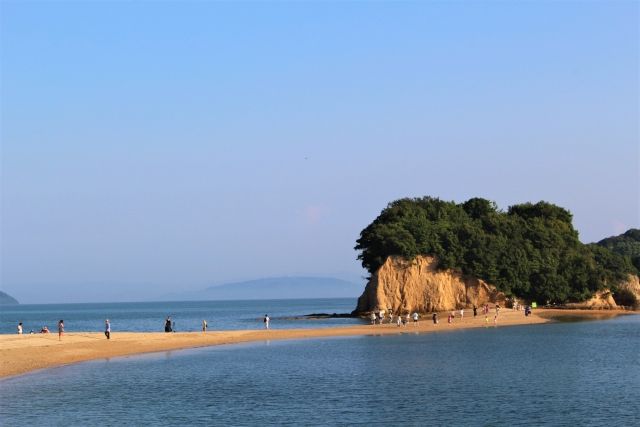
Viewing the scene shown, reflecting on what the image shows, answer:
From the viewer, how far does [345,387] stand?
4184 cm

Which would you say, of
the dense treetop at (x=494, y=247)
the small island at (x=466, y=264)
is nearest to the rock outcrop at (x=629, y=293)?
the dense treetop at (x=494, y=247)

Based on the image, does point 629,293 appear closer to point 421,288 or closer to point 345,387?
point 421,288

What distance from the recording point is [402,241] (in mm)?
112312

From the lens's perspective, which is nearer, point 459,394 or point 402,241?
point 459,394

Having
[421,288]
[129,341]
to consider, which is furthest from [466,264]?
[129,341]

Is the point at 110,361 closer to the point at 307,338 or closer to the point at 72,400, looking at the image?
the point at 72,400

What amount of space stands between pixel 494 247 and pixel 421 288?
11.6 meters

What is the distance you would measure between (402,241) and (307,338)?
37.9 m

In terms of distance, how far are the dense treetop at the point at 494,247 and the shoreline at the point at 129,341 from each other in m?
14.2

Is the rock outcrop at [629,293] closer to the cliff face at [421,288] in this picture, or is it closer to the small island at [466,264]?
the small island at [466,264]

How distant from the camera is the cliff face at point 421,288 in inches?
4476

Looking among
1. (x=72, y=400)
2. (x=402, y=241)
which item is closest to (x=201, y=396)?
(x=72, y=400)

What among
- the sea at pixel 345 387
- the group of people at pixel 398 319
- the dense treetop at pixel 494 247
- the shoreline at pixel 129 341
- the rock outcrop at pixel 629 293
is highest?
the dense treetop at pixel 494 247

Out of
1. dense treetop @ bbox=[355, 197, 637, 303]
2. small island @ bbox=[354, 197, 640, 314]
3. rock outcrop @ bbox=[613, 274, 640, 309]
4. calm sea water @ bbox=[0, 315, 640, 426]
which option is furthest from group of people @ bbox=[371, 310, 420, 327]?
rock outcrop @ bbox=[613, 274, 640, 309]
